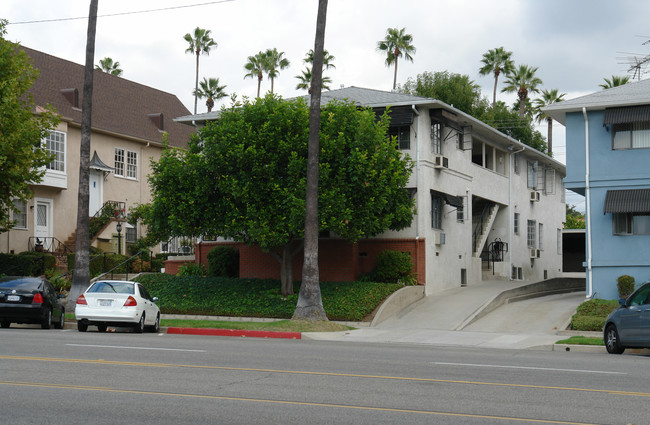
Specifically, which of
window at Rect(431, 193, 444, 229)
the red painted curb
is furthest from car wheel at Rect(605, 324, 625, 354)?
window at Rect(431, 193, 444, 229)

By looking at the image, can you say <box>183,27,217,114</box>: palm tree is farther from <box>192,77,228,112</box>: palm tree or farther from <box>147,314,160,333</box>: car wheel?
<box>147,314,160,333</box>: car wheel

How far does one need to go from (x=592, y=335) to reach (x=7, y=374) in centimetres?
1614

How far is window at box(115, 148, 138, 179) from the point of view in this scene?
4356 cm

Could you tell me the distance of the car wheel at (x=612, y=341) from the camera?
1811cm

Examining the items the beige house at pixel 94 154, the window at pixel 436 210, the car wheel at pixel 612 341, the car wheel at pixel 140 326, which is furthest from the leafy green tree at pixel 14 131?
the car wheel at pixel 612 341

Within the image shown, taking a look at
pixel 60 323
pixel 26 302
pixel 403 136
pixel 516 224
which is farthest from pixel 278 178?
pixel 516 224

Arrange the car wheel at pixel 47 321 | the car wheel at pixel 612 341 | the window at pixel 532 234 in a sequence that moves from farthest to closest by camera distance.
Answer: the window at pixel 532 234 → the car wheel at pixel 47 321 → the car wheel at pixel 612 341

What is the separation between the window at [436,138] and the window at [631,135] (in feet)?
23.9

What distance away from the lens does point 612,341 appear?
18375 mm

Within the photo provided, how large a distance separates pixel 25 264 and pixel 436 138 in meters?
17.1

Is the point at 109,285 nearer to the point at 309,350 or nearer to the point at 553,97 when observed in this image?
the point at 309,350

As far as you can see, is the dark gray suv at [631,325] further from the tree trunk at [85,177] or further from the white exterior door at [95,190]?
the white exterior door at [95,190]

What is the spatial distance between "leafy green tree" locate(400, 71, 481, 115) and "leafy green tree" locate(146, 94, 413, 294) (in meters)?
30.4

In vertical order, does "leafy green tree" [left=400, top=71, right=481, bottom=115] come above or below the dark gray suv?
above
